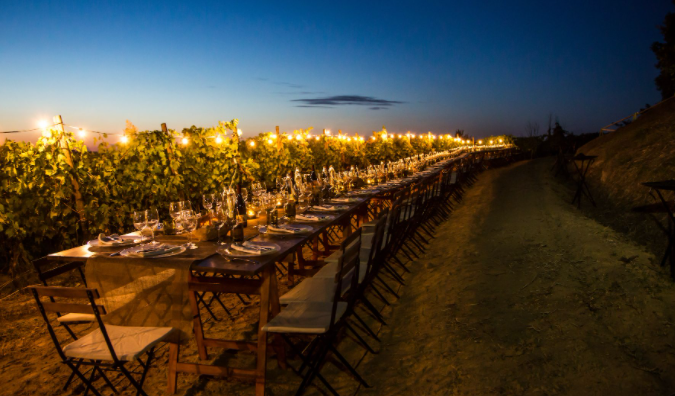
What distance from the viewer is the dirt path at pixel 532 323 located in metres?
2.43

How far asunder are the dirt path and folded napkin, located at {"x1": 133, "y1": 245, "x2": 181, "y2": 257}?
57.3 inches

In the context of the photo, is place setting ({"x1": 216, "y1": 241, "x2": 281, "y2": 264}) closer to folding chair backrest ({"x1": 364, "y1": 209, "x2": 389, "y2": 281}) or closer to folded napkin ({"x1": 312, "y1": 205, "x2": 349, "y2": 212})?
folding chair backrest ({"x1": 364, "y1": 209, "x2": 389, "y2": 281})

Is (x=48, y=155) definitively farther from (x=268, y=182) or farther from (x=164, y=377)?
(x=268, y=182)

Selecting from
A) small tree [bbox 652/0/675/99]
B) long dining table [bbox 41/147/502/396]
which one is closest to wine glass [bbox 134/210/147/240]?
long dining table [bbox 41/147/502/396]

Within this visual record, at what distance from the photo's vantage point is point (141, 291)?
2.39 meters

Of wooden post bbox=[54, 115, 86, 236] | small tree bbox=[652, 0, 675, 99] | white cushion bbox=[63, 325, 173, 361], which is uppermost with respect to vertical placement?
small tree bbox=[652, 0, 675, 99]

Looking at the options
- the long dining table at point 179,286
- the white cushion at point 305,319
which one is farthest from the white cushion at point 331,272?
the long dining table at point 179,286

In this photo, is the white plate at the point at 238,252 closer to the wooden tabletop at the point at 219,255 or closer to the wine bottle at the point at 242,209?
the wooden tabletop at the point at 219,255

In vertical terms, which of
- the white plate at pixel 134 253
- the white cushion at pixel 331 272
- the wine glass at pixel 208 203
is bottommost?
the white cushion at pixel 331 272

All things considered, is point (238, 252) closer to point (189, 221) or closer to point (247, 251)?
point (247, 251)

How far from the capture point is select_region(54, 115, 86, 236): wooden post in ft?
15.3

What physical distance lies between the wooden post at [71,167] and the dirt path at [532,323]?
3993 mm

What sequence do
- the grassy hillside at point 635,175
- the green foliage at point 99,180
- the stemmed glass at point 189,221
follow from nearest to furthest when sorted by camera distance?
the stemmed glass at point 189,221
the green foliage at point 99,180
the grassy hillside at point 635,175

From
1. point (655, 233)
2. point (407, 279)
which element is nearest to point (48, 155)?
point (407, 279)
